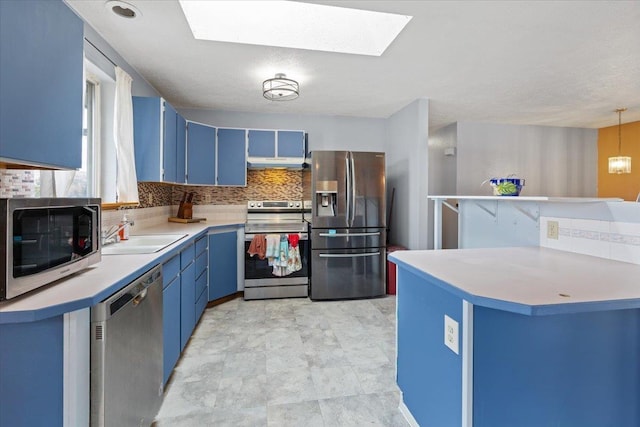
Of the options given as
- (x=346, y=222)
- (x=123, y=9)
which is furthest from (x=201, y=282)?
(x=123, y=9)

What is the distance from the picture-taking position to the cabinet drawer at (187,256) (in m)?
2.41

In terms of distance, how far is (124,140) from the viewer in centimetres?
251

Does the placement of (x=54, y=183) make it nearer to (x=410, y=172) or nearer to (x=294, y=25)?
Result: (x=294, y=25)

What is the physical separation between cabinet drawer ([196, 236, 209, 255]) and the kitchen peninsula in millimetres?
2275

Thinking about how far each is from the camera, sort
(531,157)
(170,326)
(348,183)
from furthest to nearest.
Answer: (531,157) < (348,183) < (170,326)

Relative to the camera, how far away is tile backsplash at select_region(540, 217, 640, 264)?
4.80 ft

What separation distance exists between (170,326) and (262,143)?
2635mm

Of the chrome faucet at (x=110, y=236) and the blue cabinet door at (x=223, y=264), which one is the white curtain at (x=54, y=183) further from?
the blue cabinet door at (x=223, y=264)

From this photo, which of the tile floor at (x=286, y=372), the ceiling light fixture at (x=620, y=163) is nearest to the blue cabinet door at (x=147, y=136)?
the tile floor at (x=286, y=372)

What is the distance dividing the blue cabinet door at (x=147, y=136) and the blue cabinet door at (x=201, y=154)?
0.95 meters

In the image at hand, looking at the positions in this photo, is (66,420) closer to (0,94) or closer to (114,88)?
(0,94)

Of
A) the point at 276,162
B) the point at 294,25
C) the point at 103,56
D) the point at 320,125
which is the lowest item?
the point at 276,162

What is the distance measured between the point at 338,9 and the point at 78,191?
224cm

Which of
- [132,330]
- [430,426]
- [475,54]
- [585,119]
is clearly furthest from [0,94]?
[585,119]
